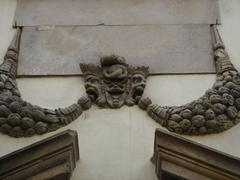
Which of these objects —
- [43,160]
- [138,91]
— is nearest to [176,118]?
[138,91]

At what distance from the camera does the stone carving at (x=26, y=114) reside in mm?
5184

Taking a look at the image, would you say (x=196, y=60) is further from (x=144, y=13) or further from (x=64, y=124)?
(x=64, y=124)

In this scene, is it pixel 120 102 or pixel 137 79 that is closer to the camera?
pixel 120 102

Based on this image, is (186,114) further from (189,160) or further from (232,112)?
(189,160)

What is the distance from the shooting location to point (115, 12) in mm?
6211

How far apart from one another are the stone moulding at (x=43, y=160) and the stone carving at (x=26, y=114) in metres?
0.42

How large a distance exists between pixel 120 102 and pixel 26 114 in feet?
2.32

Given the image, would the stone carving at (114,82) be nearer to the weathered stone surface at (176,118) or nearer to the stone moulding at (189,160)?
the weathered stone surface at (176,118)

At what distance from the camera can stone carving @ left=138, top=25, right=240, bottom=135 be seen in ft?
17.0

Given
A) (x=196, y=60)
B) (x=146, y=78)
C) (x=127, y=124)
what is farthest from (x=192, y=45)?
(x=127, y=124)

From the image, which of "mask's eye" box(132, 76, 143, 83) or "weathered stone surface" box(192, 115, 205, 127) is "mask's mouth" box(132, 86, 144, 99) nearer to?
"mask's eye" box(132, 76, 143, 83)

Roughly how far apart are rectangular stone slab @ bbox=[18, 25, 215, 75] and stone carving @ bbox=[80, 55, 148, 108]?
0.53 ft

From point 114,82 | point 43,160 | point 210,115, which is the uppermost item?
point 114,82

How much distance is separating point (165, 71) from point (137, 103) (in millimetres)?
421
